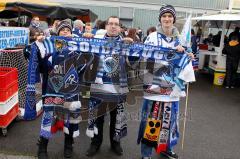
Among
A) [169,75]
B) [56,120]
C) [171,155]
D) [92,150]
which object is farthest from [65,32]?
[171,155]

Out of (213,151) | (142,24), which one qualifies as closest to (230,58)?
(213,151)

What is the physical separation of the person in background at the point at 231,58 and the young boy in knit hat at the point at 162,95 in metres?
7.73

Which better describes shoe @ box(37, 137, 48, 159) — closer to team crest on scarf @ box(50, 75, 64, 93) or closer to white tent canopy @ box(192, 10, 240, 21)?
team crest on scarf @ box(50, 75, 64, 93)

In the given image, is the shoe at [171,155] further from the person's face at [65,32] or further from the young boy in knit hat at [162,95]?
the person's face at [65,32]

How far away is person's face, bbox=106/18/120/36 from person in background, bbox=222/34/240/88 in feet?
26.1

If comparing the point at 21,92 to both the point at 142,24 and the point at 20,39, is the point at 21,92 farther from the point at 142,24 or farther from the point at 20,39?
the point at 142,24

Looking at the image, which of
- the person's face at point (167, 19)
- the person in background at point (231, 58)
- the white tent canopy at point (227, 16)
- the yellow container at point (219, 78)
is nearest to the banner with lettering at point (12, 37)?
the person's face at point (167, 19)

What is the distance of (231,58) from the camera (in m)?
11.8

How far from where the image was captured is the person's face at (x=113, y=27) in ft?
15.3

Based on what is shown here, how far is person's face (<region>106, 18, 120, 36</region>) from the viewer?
466 cm

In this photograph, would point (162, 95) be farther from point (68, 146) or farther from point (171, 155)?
point (68, 146)

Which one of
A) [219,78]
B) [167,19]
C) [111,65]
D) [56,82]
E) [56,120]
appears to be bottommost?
[219,78]

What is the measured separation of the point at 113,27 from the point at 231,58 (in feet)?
26.5

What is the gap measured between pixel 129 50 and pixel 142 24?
2128 centimetres
